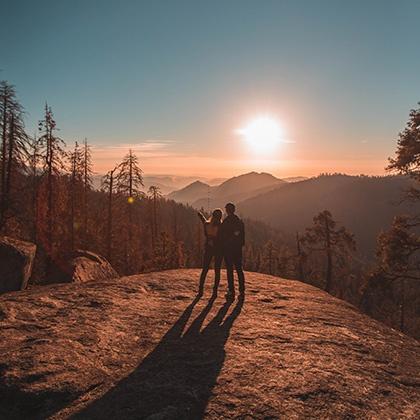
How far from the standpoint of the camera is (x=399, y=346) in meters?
7.55

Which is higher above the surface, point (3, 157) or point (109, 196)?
point (3, 157)

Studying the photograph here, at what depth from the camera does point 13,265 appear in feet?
35.9

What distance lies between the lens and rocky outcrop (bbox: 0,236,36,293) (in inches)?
420

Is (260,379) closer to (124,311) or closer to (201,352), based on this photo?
(201,352)

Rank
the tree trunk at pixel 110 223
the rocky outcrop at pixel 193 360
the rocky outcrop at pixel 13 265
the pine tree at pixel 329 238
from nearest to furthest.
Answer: the rocky outcrop at pixel 193 360, the rocky outcrop at pixel 13 265, the pine tree at pixel 329 238, the tree trunk at pixel 110 223

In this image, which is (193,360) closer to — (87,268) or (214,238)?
(214,238)

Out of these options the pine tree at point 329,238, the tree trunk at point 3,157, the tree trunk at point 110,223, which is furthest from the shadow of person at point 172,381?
the tree trunk at point 110,223

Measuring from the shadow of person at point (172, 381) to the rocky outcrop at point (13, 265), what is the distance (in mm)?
5969

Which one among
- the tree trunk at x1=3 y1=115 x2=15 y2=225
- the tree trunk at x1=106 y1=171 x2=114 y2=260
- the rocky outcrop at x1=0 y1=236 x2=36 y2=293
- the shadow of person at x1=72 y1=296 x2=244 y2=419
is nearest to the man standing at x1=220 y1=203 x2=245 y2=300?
the shadow of person at x1=72 y1=296 x2=244 y2=419

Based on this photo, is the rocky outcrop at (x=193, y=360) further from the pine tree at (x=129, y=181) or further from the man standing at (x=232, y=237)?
the pine tree at (x=129, y=181)

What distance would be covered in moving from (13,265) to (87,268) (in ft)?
17.0

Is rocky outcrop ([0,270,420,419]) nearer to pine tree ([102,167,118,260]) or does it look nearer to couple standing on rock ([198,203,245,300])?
couple standing on rock ([198,203,245,300])

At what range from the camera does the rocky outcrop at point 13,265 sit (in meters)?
10.7

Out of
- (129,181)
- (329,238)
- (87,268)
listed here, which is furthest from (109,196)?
(329,238)
